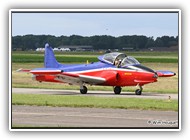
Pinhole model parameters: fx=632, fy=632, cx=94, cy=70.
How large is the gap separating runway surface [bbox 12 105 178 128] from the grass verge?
0.44m

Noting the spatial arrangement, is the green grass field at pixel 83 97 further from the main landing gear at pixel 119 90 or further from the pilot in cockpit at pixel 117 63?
the pilot in cockpit at pixel 117 63

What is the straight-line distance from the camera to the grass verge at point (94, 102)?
14695 millimetres

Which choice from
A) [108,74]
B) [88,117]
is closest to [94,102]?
[88,117]

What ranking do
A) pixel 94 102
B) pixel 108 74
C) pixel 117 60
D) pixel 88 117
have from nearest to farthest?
pixel 88 117 < pixel 94 102 < pixel 117 60 < pixel 108 74

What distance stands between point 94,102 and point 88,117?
2.46m

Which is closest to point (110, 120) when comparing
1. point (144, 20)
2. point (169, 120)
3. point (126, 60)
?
point (169, 120)

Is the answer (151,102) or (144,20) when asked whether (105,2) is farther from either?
(151,102)

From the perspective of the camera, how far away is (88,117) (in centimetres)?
1306

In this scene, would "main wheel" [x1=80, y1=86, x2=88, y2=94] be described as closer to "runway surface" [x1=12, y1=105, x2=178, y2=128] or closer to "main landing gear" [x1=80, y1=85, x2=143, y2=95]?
"main landing gear" [x1=80, y1=85, x2=143, y2=95]

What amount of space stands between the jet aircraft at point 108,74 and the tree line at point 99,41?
509 centimetres

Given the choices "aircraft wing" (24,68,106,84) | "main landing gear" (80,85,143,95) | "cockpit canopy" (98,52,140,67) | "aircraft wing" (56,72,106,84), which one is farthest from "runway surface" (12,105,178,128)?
"aircraft wing" (56,72,106,84)

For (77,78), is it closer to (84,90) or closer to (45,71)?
(84,90)
